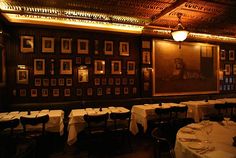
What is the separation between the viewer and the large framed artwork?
6551 millimetres

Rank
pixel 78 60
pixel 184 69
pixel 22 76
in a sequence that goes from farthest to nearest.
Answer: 1. pixel 184 69
2. pixel 78 60
3. pixel 22 76

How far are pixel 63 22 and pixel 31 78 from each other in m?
1.91

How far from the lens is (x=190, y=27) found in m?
6.17

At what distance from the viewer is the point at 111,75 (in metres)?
6.02

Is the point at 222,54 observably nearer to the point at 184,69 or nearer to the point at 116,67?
the point at 184,69

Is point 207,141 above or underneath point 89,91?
underneath

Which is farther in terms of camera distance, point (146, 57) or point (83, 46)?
Answer: point (146, 57)

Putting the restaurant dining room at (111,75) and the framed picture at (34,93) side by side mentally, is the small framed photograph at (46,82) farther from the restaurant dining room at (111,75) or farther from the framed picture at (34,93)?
the framed picture at (34,93)

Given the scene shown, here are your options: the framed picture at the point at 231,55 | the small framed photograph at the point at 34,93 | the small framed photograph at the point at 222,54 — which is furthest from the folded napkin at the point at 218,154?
the framed picture at the point at 231,55

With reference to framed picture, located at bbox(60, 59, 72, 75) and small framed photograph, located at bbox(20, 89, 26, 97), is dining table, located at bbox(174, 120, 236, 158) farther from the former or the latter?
small framed photograph, located at bbox(20, 89, 26, 97)

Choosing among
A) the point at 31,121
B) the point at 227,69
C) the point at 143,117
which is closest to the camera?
the point at 31,121

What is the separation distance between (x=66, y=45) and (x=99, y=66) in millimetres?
1217

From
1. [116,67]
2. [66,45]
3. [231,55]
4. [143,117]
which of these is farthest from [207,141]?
[231,55]

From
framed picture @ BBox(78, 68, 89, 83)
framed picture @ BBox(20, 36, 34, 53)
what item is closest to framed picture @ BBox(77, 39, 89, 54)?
framed picture @ BBox(78, 68, 89, 83)
